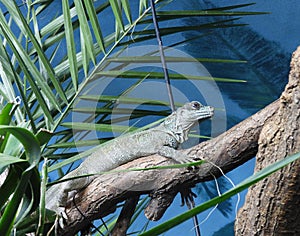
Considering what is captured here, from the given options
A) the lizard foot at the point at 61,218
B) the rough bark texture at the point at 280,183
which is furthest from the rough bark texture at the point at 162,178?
the rough bark texture at the point at 280,183

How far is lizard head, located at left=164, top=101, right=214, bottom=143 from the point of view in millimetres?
1250

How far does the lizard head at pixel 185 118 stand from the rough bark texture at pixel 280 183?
1.53 ft

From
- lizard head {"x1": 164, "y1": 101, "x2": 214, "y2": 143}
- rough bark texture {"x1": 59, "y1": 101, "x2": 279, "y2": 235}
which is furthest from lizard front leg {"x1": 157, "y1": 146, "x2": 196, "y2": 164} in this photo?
lizard head {"x1": 164, "y1": 101, "x2": 214, "y2": 143}

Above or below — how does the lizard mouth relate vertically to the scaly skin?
above

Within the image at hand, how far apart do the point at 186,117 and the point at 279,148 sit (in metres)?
0.55

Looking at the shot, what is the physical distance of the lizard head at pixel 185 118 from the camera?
125 cm

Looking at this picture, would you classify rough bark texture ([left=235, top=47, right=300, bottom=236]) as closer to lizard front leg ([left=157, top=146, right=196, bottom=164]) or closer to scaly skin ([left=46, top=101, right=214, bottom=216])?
lizard front leg ([left=157, top=146, right=196, bottom=164])

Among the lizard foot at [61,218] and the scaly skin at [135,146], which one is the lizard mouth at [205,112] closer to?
the scaly skin at [135,146]

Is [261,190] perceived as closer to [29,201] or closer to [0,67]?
[29,201]

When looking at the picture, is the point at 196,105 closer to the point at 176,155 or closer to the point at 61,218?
the point at 176,155

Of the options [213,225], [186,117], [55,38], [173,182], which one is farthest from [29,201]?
[213,225]

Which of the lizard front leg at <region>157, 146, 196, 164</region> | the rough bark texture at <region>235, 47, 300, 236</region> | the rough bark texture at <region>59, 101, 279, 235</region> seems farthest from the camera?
the lizard front leg at <region>157, 146, 196, 164</region>

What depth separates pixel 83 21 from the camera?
1.31 meters

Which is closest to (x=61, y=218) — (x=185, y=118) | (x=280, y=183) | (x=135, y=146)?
(x=135, y=146)
